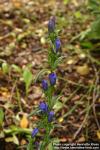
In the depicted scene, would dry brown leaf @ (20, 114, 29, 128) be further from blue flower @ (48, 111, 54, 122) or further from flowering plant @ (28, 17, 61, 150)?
blue flower @ (48, 111, 54, 122)

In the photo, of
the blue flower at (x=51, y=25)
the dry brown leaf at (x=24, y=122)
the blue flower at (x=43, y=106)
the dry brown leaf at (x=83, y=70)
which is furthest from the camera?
the dry brown leaf at (x=83, y=70)

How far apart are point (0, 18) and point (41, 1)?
598 millimetres

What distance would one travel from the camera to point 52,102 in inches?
67.4

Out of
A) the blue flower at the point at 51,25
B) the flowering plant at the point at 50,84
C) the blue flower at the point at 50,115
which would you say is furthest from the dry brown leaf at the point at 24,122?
the blue flower at the point at 51,25

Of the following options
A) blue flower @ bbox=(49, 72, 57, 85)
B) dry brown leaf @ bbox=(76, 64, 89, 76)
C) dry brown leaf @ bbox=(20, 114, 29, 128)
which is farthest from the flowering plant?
dry brown leaf @ bbox=(76, 64, 89, 76)

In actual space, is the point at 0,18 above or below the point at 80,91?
above

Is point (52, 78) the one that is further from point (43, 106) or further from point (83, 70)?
point (83, 70)

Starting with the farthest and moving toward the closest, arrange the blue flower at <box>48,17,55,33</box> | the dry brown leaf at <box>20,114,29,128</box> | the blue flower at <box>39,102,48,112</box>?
the dry brown leaf at <box>20,114,29,128</box> < the blue flower at <box>39,102,48,112</box> < the blue flower at <box>48,17,55,33</box>

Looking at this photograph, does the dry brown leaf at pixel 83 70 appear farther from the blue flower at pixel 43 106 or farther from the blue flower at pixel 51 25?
the blue flower at pixel 51 25

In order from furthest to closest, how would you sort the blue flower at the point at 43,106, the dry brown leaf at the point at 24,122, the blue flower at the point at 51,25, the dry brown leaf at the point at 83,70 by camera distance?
the dry brown leaf at the point at 83,70 → the dry brown leaf at the point at 24,122 → the blue flower at the point at 43,106 → the blue flower at the point at 51,25

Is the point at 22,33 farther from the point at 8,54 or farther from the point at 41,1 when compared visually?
the point at 41,1

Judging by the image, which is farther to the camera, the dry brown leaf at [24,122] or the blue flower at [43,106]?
the dry brown leaf at [24,122]

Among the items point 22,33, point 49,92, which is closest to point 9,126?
point 49,92

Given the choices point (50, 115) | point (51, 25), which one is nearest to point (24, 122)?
point (50, 115)
